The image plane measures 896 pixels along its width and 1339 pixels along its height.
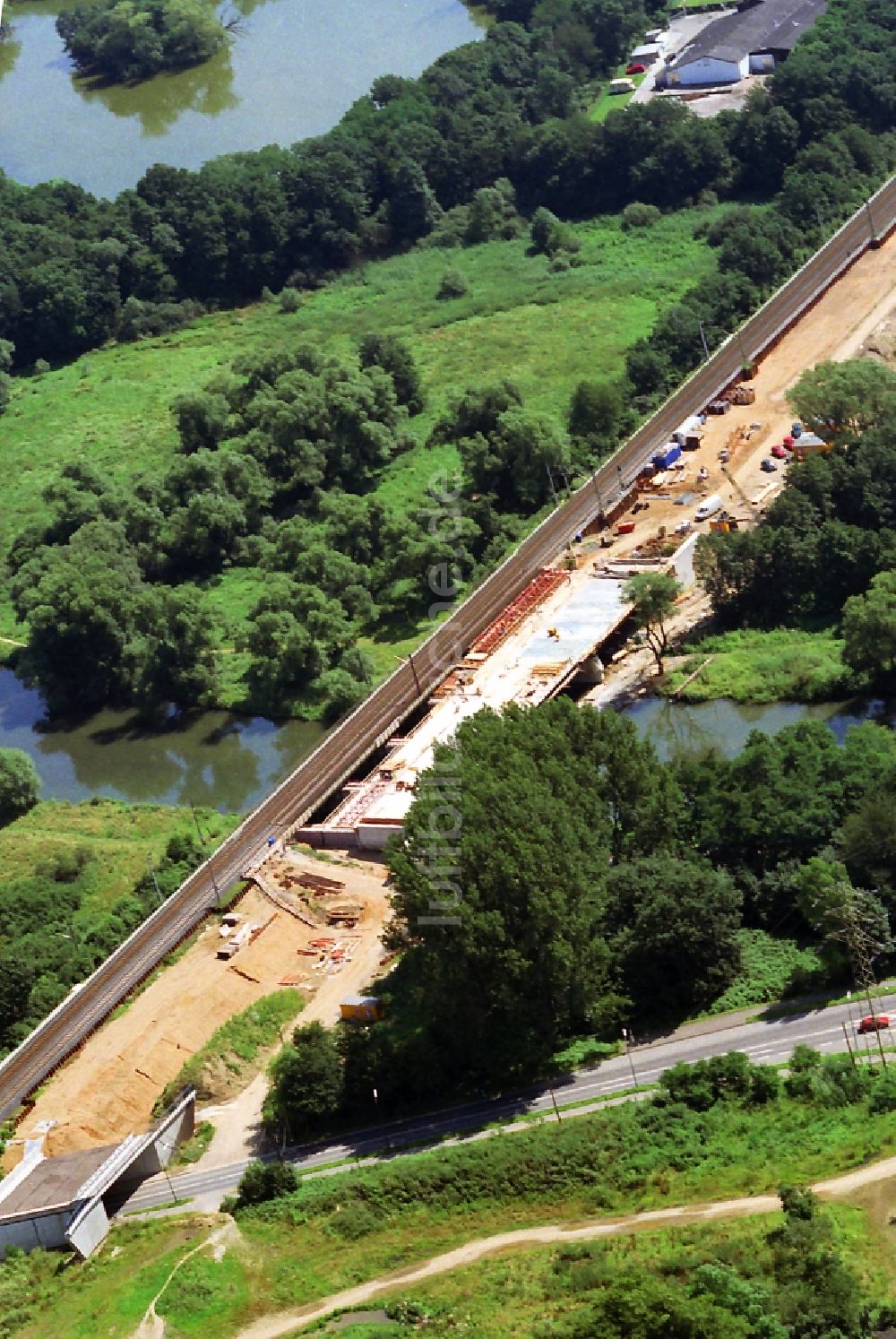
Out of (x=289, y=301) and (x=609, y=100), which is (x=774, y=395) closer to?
(x=289, y=301)

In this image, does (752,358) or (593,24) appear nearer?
(752,358)

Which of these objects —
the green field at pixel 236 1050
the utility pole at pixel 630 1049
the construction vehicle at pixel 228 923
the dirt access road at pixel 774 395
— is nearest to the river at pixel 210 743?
the construction vehicle at pixel 228 923

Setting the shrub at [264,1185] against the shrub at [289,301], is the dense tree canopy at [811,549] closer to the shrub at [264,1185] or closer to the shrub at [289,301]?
the shrub at [264,1185]

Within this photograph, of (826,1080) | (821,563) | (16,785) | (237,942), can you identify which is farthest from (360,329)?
(826,1080)

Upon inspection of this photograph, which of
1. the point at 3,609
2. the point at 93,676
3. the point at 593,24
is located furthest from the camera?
the point at 593,24

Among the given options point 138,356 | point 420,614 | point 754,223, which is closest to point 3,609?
point 420,614

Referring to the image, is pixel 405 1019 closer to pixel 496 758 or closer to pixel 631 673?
pixel 496 758
